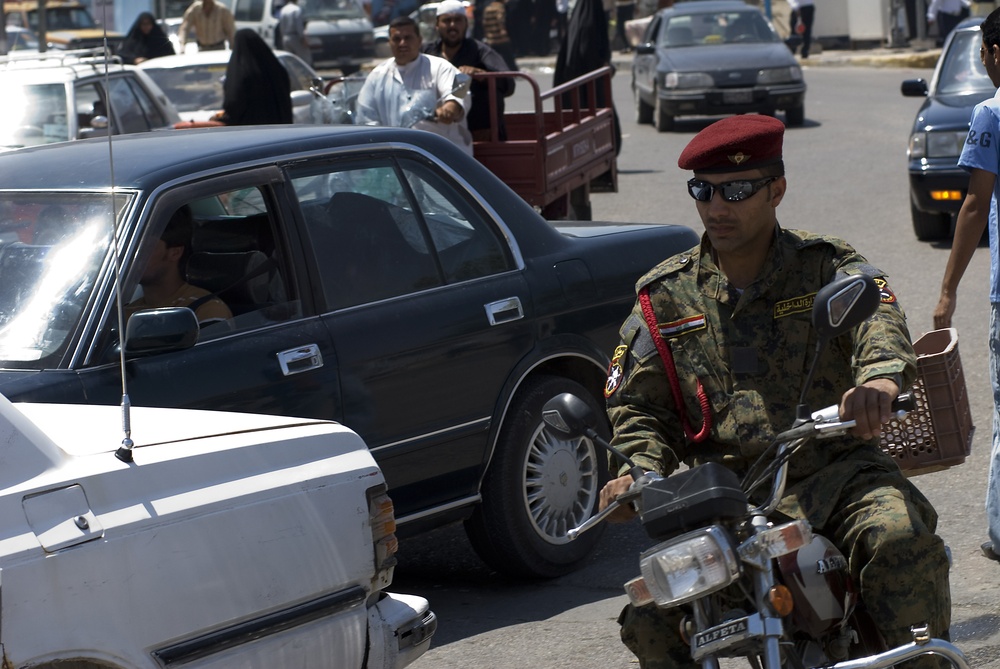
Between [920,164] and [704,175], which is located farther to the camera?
[920,164]

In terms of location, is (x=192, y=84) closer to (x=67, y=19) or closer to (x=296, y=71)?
(x=296, y=71)

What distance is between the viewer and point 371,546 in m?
3.57

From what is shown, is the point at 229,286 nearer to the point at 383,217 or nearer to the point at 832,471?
the point at 383,217

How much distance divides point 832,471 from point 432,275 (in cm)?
240

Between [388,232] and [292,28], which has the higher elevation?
[292,28]

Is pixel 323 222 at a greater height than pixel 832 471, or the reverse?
pixel 323 222

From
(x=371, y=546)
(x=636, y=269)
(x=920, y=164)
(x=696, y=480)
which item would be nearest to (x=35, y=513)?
(x=371, y=546)

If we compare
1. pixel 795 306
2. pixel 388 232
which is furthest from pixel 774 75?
pixel 795 306

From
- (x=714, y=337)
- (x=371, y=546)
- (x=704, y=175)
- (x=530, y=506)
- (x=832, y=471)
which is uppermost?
(x=704, y=175)

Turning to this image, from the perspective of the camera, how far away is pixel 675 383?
3.38 meters

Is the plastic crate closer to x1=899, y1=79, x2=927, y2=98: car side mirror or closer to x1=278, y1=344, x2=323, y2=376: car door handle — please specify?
x1=278, y1=344, x2=323, y2=376: car door handle

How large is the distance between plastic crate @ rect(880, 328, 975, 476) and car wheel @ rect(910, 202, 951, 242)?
29.0 feet

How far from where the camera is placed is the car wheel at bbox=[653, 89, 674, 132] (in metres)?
20.8

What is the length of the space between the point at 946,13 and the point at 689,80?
531 inches
